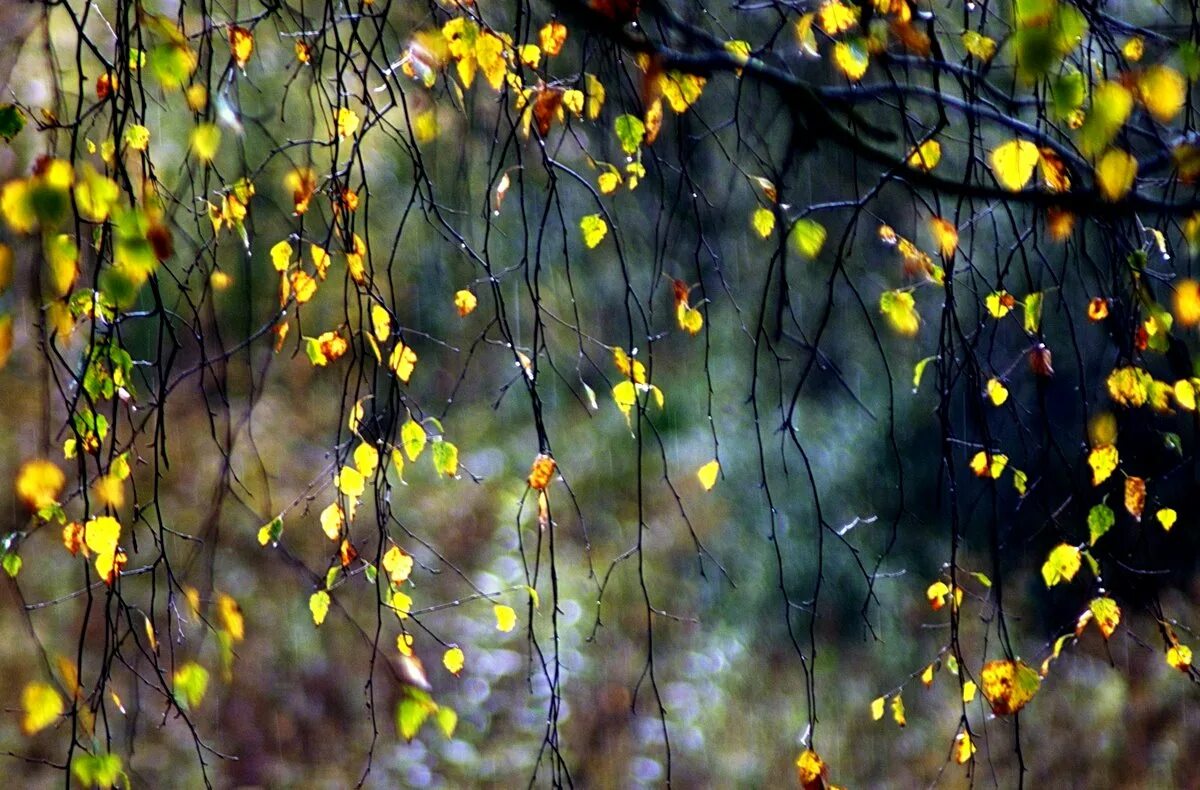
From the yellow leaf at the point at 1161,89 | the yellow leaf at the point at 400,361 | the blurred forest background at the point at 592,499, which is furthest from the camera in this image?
the blurred forest background at the point at 592,499

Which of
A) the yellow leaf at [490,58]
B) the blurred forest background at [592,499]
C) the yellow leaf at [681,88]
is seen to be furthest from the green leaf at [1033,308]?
the blurred forest background at [592,499]

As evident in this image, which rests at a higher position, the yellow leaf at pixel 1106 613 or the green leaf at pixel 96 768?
the yellow leaf at pixel 1106 613

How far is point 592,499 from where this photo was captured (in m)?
2.67

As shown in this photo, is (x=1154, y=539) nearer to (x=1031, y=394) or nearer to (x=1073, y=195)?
(x=1031, y=394)

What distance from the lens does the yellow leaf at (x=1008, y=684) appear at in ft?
2.85

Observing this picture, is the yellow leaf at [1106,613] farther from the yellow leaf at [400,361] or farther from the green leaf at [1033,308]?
the yellow leaf at [400,361]

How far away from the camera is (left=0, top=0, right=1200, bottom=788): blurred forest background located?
2.45 meters

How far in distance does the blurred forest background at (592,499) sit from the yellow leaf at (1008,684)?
4.96 ft

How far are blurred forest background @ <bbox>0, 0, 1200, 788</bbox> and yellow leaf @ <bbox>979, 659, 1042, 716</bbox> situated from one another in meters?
1.51

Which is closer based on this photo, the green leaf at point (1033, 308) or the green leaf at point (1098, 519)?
the green leaf at point (1033, 308)

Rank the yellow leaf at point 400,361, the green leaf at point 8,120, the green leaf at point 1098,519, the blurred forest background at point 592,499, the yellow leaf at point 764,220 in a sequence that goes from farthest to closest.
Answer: the blurred forest background at point 592,499
the yellow leaf at point 764,220
the green leaf at point 1098,519
the yellow leaf at point 400,361
the green leaf at point 8,120

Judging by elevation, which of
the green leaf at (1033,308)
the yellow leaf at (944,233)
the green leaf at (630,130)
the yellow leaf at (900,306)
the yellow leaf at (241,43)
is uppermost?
the yellow leaf at (241,43)

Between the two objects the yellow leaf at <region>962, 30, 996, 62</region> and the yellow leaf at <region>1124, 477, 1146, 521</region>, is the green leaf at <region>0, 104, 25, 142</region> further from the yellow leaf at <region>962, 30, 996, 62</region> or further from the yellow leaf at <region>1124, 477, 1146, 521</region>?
the yellow leaf at <region>1124, 477, 1146, 521</region>

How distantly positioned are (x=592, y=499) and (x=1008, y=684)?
1.82 m
